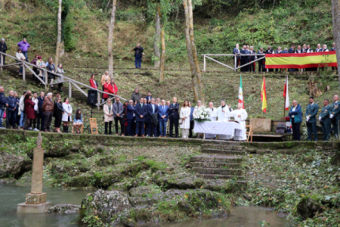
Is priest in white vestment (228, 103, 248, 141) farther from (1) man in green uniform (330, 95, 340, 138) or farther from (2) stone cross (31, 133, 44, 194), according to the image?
(2) stone cross (31, 133, 44, 194)

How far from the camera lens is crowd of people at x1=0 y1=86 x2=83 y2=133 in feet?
50.7

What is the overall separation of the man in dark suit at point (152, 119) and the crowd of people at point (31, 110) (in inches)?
122

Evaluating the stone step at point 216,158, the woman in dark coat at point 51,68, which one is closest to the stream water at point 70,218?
the stone step at point 216,158

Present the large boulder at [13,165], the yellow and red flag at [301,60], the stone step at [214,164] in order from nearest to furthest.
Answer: the stone step at [214,164] < the large boulder at [13,165] < the yellow and red flag at [301,60]

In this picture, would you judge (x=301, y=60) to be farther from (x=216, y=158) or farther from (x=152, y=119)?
(x=216, y=158)

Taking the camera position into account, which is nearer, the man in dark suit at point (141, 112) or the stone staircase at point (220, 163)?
the stone staircase at point (220, 163)

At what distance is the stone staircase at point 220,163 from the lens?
38.8 ft

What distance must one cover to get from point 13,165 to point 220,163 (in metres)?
6.99

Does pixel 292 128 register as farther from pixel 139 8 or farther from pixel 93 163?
pixel 139 8

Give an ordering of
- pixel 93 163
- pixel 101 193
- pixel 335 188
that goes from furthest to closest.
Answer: pixel 93 163 → pixel 335 188 → pixel 101 193

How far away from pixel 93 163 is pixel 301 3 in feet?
80.9

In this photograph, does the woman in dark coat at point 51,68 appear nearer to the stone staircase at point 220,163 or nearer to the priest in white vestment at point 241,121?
the priest in white vestment at point 241,121

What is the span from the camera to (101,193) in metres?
8.73

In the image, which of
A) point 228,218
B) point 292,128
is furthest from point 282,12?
point 228,218
